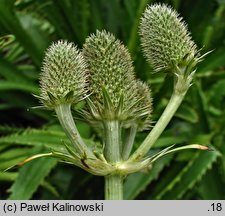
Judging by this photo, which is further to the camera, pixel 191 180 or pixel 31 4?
pixel 31 4

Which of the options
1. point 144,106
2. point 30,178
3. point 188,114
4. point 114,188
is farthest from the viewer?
point 188,114

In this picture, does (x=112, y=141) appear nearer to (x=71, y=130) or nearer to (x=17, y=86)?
(x=71, y=130)

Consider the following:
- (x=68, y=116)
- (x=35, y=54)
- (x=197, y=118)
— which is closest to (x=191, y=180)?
(x=197, y=118)

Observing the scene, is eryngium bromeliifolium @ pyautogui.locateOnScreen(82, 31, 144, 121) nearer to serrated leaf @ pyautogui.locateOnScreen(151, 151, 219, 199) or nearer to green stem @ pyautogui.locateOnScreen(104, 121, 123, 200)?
green stem @ pyautogui.locateOnScreen(104, 121, 123, 200)

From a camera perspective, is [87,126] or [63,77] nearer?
[63,77]

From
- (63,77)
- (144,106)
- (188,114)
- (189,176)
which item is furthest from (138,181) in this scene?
(63,77)

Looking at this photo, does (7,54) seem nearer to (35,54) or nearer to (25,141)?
(35,54)
